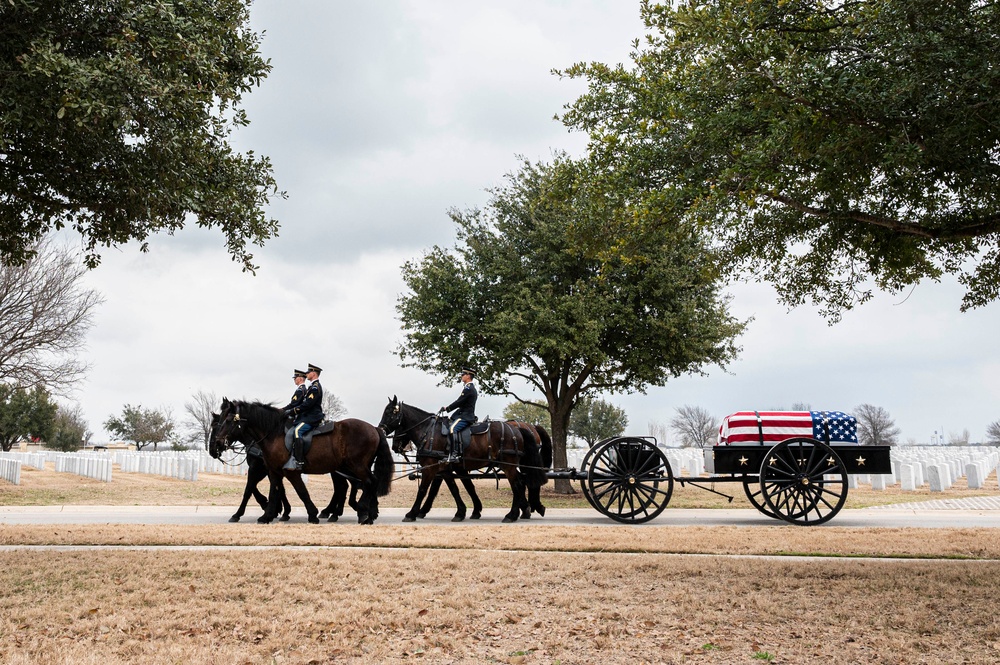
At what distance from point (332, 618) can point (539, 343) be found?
46.2 feet

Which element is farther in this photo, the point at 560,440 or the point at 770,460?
the point at 560,440

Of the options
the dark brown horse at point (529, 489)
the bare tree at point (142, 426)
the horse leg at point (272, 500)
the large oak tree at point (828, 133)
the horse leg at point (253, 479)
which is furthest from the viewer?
the bare tree at point (142, 426)

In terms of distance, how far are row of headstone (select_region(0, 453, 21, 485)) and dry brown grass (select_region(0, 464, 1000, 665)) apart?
18673mm

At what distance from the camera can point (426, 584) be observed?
7781 mm

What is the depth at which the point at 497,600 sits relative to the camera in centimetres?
715

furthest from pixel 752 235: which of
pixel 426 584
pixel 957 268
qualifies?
pixel 426 584

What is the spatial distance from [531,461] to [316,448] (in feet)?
13.6

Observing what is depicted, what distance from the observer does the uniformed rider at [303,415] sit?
13.9 m

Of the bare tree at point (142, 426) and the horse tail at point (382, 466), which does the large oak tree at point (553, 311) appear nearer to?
the horse tail at point (382, 466)

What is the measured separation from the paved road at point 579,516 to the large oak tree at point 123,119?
6273mm

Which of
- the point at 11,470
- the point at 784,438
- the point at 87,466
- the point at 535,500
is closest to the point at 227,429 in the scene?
the point at 535,500

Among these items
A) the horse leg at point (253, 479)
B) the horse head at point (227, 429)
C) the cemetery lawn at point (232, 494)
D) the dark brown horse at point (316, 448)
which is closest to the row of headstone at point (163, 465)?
the cemetery lawn at point (232, 494)

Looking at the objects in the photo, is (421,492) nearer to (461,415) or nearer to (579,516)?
(461,415)

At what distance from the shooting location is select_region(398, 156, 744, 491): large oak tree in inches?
796
